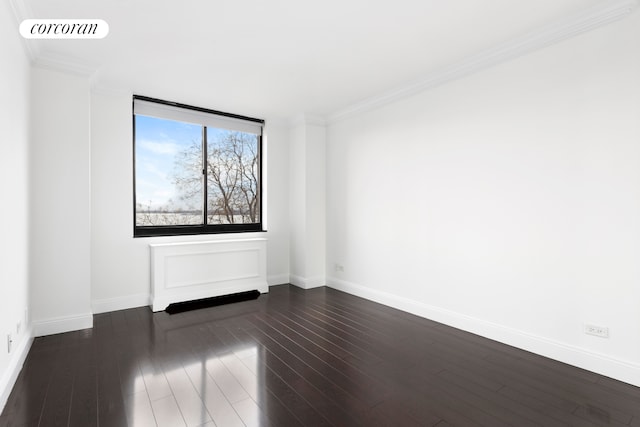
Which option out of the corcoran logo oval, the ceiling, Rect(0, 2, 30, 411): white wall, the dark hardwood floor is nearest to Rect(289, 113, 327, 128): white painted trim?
the ceiling

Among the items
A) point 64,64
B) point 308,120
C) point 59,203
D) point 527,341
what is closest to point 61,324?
point 59,203

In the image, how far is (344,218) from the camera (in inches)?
188

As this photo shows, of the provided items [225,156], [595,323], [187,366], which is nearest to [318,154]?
[225,156]

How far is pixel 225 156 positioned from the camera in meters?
4.90

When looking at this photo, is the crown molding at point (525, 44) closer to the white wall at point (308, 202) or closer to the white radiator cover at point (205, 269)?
the white wall at point (308, 202)

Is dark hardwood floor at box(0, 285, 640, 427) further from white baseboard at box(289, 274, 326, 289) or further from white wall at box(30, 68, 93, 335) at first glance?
white baseboard at box(289, 274, 326, 289)

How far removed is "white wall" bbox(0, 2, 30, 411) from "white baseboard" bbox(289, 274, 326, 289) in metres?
3.13

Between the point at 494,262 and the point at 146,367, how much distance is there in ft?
10.2

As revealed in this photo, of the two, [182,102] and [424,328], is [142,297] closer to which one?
[182,102]

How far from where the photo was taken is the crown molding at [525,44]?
232 cm

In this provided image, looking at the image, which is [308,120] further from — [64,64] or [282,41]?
[64,64]

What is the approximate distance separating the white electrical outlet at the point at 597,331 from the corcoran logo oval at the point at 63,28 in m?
4.39

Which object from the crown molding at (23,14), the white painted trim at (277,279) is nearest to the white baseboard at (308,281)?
the white painted trim at (277,279)

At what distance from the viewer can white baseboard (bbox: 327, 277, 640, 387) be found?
91.4 inches
